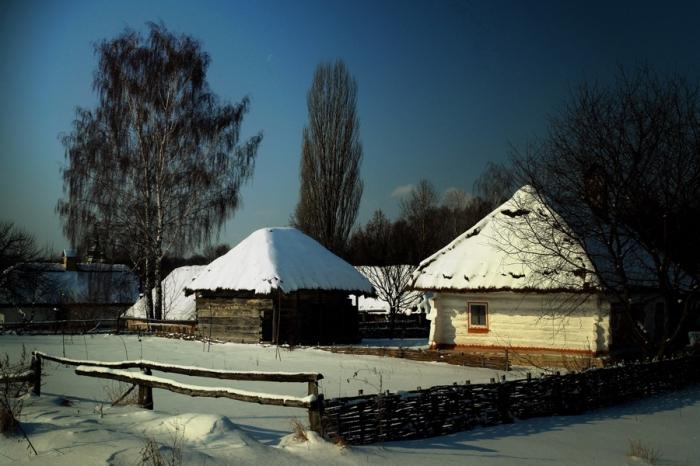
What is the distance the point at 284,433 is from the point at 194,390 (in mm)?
1379

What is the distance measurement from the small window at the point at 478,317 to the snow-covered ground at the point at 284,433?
15.2ft

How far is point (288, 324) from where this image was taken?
80.0 feet

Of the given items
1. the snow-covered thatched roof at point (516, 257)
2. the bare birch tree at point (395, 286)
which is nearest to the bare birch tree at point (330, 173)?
the bare birch tree at point (395, 286)

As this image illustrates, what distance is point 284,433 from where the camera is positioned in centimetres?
878

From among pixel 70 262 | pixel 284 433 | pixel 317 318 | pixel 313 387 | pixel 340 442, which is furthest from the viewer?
pixel 70 262

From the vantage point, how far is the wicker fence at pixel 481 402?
27.5ft

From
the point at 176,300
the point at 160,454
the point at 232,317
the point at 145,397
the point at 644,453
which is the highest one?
the point at 176,300

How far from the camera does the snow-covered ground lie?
6.89 m

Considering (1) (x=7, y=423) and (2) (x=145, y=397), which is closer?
(1) (x=7, y=423)

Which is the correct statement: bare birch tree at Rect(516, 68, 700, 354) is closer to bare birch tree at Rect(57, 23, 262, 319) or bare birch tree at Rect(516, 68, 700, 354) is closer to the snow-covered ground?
the snow-covered ground

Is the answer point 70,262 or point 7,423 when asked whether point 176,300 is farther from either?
point 7,423

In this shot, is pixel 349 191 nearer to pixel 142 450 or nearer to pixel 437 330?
pixel 437 330

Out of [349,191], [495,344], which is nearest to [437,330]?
[495,344]

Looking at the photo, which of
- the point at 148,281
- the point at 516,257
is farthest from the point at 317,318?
the point at 516,257
